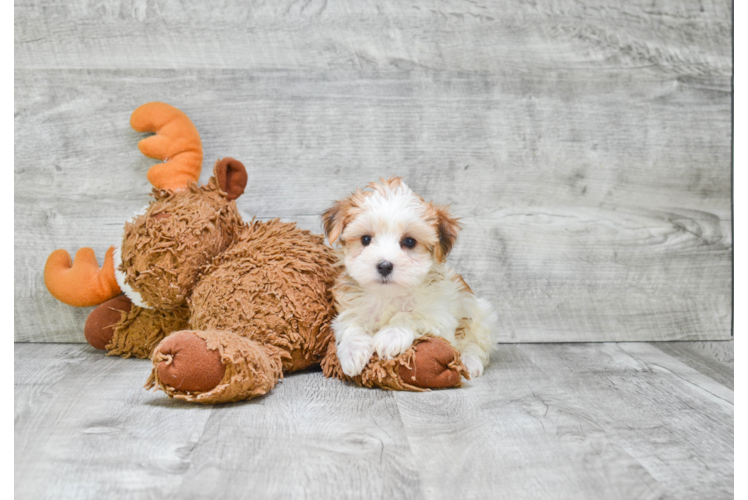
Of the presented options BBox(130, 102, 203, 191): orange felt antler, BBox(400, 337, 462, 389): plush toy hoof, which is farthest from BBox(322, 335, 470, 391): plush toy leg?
BBox(130, 102, 203, 191): orange felt antler

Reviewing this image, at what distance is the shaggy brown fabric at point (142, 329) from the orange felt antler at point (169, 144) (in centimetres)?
40

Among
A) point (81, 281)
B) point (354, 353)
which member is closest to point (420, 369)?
point (354, 353)

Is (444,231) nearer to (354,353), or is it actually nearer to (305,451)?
(354,353)

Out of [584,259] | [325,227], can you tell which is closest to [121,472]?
[325,227]

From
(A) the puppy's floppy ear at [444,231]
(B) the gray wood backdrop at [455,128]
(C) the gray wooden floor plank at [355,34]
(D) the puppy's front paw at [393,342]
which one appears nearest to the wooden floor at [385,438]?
(D) the puppy's front paw at [393,342]

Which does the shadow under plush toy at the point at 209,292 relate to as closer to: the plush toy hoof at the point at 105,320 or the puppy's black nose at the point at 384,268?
the plush toy hoof at the point at 105,320

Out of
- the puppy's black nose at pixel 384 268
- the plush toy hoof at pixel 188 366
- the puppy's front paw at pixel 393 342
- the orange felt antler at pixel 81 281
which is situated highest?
the puppy's black nose at pixel 384 268

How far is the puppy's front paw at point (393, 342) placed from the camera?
1757 millimetres

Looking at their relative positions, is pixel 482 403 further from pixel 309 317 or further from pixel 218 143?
pixel 218 143

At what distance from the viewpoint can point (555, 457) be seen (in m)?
1.35

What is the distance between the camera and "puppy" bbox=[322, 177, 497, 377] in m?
1.73

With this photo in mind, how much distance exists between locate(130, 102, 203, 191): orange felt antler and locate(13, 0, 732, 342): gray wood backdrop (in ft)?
0.43

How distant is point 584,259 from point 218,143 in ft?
4.40

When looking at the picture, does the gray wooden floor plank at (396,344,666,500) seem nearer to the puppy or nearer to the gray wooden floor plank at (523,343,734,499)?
the gray wooden floor plank at (523,343,734,499)
